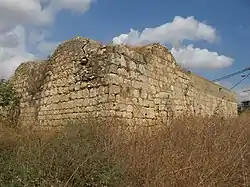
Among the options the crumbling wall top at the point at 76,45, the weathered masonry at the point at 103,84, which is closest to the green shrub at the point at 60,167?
the weathered masonry at the point at 103,84

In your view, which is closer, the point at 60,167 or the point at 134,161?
the point at 60,167

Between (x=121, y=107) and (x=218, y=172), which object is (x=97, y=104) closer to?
(x=121, y=107)

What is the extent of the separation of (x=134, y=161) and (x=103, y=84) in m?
3.35

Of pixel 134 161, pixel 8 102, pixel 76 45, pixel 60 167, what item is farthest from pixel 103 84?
pixel 8 102

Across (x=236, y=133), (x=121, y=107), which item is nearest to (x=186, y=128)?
(x=236, y=133)

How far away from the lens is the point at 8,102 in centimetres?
1022

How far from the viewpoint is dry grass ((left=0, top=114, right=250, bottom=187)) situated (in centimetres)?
370

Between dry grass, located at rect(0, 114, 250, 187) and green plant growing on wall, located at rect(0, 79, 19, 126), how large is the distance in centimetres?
543

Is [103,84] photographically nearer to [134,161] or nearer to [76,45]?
[76,45]

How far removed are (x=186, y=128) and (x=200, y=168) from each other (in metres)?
1.57

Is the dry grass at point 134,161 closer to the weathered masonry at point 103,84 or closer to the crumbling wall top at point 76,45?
the weathered masonry at point 103,84

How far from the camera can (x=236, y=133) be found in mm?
5402

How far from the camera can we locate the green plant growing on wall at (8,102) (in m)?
9.93

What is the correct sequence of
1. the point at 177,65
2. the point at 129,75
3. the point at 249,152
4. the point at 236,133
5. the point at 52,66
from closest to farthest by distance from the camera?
1. the point at 249,152
2. the point at 236,133
3. the point at 129,75
4. the point at 52,66
5. the point at 177,65
